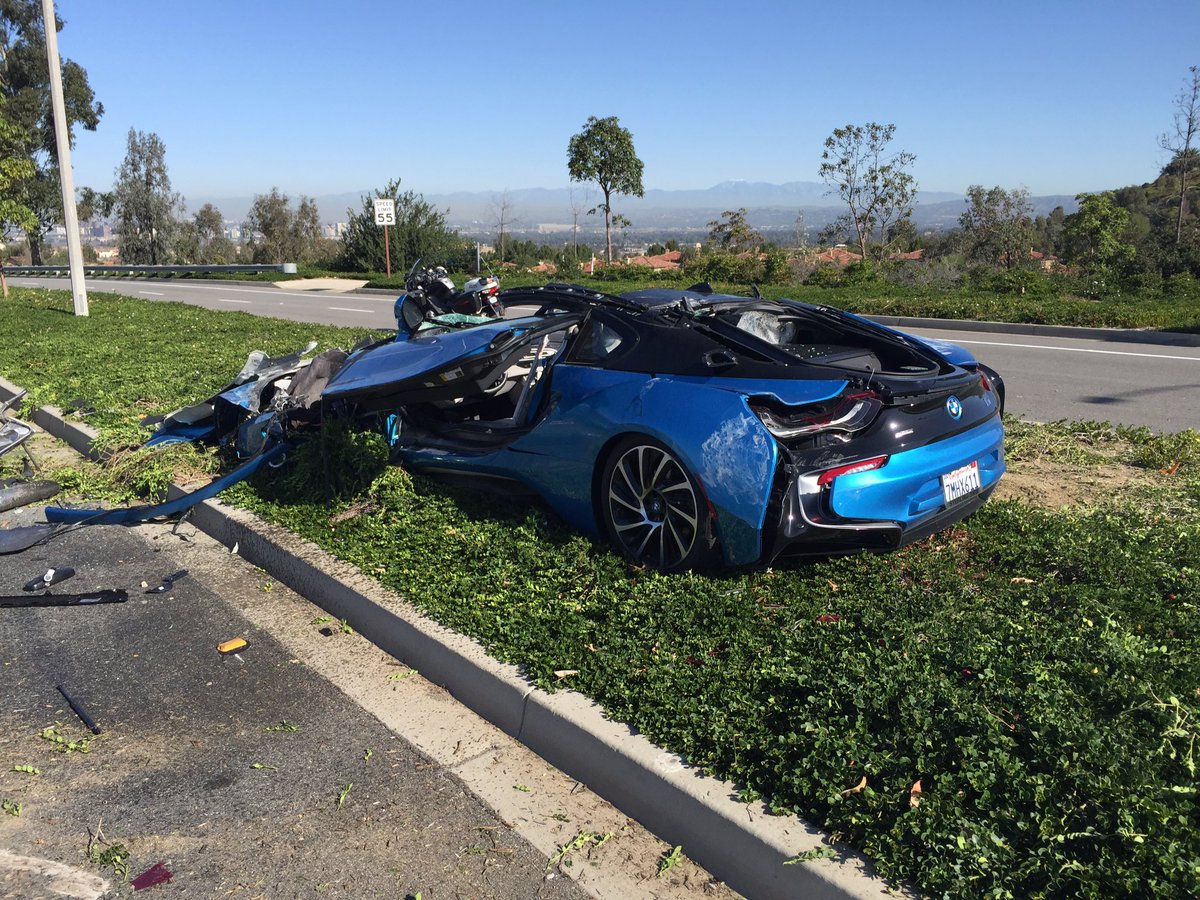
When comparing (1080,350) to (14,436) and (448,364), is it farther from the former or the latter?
(14,436)

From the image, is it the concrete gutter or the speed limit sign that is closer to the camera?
the concrete gutter

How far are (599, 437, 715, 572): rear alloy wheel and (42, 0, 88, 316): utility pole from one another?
1538cm

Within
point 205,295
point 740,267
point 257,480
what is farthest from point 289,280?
point 257,480

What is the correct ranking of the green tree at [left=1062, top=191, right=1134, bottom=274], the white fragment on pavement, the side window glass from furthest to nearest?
the green tree at [left=1062, top=191, right=1134, bottom=274] → the side window glass → the white fragment on pavement

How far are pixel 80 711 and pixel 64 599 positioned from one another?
1.38 m

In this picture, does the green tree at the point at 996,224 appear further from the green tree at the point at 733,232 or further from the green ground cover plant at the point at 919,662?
the green ground cover plant at the point at 919,662

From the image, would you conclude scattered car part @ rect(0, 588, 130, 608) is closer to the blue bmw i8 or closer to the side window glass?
the blue bmw i8

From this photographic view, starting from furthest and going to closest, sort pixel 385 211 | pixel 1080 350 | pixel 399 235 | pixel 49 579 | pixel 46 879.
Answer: pixel 399 235 < pixel 385 211 < pixel 1080 350 < pixel 49 579 < pixel 46 879

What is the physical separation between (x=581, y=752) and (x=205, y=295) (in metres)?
28.8

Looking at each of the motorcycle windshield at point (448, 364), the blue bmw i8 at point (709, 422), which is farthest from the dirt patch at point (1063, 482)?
the motorcycle windshield at point (448, 364)

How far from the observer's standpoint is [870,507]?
156 inches

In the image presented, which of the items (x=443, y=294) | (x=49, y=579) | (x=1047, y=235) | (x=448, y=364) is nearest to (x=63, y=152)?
(x=443, y=294)

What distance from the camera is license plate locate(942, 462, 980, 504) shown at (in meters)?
4.22

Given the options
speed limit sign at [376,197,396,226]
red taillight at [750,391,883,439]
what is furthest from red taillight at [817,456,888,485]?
speed limit sign at [376,197,396,226]
